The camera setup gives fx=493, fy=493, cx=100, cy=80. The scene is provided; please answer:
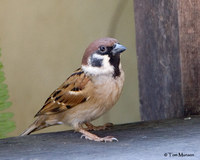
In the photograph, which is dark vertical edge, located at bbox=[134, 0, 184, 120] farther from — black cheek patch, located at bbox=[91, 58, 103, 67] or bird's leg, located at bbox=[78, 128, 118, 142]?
bird's leg, located at bbox=[78, 128, 118, 142]

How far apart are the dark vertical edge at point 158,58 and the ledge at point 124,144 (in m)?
0.25

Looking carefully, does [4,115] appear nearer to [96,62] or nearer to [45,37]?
[96,62]

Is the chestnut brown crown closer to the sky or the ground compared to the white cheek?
closer to the sky

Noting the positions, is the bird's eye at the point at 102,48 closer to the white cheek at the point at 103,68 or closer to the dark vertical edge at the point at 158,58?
the white cheek at the point at 103,68

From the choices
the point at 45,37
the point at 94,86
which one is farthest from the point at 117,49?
the point at 45,37

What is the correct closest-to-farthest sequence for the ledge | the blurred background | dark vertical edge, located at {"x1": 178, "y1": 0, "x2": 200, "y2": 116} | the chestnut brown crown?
1. the ledge
2. the chestnut brown crown
3. dark vertical edge, located at {"x1": 178, "y1": 0, "x2": 200, "y2": 116}
4. the blurred background

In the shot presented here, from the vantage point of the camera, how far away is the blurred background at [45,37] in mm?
3441

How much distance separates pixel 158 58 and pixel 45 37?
3.59 feet

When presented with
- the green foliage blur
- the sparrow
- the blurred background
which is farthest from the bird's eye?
the blurred background

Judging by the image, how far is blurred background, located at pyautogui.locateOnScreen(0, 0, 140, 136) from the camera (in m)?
3.44

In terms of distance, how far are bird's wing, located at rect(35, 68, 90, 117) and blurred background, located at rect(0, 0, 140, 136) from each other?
0.98 metres

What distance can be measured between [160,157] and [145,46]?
1.10 m

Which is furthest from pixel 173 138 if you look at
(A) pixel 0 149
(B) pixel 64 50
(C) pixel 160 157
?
(B) pixel 64 50

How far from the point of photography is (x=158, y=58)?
2730 mm
